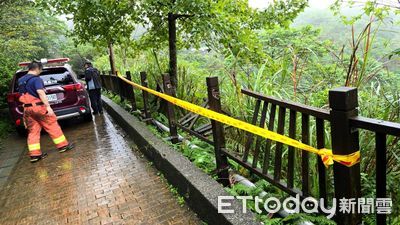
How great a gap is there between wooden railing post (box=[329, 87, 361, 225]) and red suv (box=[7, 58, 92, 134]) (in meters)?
6.80

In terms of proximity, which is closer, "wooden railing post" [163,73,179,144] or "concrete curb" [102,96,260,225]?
"concrete curb" [102,96,260,225]

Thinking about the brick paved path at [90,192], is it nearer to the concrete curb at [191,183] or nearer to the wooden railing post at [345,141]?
the concrete curb at [191,183]

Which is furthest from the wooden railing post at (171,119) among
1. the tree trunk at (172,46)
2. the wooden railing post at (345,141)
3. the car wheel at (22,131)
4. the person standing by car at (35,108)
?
the car wheel at (22,131)

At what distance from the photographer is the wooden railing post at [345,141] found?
1796 millimetres

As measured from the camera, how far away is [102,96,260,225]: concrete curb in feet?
8.84

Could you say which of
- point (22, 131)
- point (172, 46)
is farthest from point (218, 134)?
point (22, 131)

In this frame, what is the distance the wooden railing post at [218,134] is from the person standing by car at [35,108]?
11.7 ft

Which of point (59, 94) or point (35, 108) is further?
point (59, 94)

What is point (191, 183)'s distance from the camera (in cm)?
330

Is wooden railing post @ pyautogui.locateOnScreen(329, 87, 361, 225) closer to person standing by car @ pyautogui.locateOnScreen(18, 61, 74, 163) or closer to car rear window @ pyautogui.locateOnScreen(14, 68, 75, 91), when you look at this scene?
person standing by car @ pyautogui.locateOnScreen(18, 61, 74, 163)

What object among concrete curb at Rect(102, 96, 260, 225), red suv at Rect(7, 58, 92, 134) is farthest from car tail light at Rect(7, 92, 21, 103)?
concrete curb at Rect(102, 96, 260, 225)

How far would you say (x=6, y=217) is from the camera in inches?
143

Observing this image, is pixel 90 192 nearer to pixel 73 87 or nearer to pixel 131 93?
pixel 131 93

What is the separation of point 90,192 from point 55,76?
4264 millimetres
